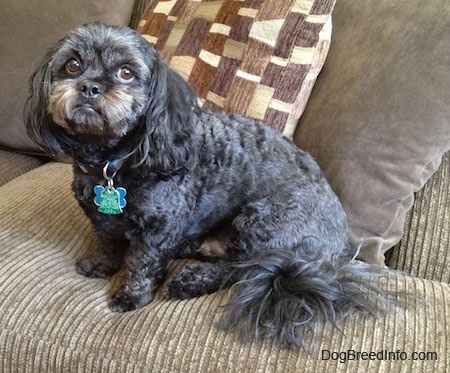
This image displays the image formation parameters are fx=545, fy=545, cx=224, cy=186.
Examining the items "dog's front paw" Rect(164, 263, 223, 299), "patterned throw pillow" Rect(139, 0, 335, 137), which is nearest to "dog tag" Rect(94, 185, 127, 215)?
"dog's front paw" Rect(164, 263, 223, 299)

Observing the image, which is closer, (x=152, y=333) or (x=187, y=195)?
(x=152, y=333)

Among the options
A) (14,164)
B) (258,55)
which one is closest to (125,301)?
(258,55)

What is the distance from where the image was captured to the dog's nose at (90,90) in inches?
41.1

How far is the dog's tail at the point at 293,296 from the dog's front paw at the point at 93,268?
348 mm

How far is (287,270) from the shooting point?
1093 millimetres

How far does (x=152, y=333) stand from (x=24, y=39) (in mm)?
1164

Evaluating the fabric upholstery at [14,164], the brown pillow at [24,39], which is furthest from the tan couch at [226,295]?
the brown pillow at [24,39]

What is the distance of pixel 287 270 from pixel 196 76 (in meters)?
0.70

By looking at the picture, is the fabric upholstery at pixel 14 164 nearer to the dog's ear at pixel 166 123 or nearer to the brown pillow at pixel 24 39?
the brown pillow at pixel 24 39

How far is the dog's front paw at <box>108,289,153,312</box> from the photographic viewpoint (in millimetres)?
1155

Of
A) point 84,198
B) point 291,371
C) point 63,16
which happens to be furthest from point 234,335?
point 63,16

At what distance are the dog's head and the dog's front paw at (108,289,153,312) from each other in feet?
1.02

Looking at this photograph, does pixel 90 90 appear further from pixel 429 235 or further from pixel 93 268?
pixel 429 235

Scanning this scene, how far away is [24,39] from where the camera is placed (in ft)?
5.77
